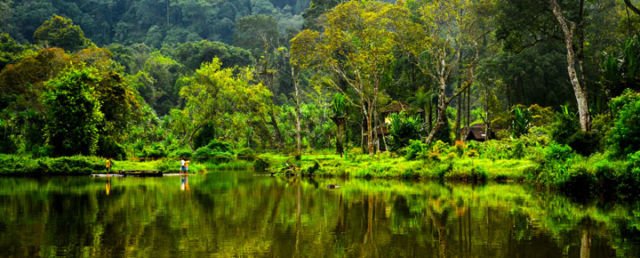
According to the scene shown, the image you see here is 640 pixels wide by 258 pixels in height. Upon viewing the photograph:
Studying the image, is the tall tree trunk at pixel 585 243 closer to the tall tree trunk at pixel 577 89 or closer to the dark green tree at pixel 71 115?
the tall tree trunk at pixel 577 89

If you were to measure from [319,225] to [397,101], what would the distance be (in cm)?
3897

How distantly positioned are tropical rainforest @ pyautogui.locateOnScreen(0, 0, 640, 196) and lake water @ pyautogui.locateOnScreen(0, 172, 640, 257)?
5.47m

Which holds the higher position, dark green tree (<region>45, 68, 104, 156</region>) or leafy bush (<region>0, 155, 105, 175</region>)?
dark green tree (<region>45, 68, 104, 156</region>)

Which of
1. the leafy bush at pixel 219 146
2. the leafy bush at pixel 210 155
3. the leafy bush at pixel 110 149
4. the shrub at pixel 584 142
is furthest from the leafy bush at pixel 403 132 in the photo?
the leafy bush at pixel 110 149

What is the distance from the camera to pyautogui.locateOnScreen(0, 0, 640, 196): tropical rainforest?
25.6 metres

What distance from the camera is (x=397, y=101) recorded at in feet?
169

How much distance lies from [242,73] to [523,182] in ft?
111

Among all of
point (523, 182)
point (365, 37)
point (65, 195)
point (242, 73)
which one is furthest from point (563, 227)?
point (242, 73)

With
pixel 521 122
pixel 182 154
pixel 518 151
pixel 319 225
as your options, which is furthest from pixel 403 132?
pixel 319 225

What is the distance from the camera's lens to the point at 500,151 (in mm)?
29250

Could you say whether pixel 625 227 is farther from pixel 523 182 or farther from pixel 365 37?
pixel 365 37

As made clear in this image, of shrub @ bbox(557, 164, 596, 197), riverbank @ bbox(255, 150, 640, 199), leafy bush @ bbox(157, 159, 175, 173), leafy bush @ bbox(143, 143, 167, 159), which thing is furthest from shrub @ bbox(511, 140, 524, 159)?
leafy bush @ bbox(143, 143, 167, 159)

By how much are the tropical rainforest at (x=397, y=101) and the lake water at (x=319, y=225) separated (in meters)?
5.47

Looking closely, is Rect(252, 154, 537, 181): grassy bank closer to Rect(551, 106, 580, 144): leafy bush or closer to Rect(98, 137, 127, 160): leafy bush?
Rect(551, 106, 580, 144): leafy bush
